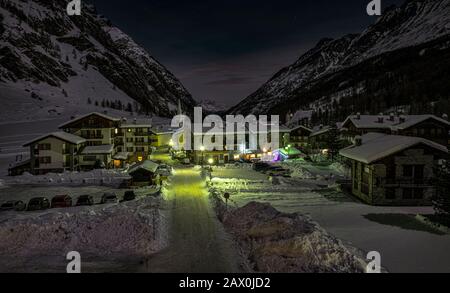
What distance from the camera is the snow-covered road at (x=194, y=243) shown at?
56.0 ft

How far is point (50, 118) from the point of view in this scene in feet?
373

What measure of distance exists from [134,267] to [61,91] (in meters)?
178

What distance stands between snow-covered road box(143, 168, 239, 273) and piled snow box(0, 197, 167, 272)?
42.1 inches

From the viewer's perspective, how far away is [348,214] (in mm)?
26875

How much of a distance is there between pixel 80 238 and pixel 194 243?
682 cm

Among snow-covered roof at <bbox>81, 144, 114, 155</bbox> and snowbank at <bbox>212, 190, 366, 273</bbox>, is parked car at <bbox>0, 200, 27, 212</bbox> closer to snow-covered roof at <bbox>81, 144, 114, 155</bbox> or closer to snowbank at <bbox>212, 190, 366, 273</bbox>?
snowbank at <bbox>212, 190, 366, 273</bbox>

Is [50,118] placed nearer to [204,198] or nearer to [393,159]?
[204,198]

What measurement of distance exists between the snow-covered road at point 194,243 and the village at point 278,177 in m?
1.02

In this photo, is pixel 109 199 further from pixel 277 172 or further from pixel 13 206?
pixel 277 172

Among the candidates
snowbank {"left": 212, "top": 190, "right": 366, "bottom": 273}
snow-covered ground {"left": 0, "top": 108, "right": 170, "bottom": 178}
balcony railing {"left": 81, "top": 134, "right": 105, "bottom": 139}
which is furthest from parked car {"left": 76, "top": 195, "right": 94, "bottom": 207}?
snow-covered ground {"left": 0, "top": 108, "right": 170, "bottom": 178}

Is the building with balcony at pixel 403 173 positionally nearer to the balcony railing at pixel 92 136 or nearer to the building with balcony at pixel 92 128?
the building with balcony at pixel 92 128

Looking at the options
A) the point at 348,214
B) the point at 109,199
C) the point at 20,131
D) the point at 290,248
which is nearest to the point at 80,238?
the point at 109,199

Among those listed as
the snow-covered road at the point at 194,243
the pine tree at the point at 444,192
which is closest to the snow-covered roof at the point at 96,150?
the snow-covered road at the point at 194,243

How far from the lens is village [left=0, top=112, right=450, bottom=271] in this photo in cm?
2628
